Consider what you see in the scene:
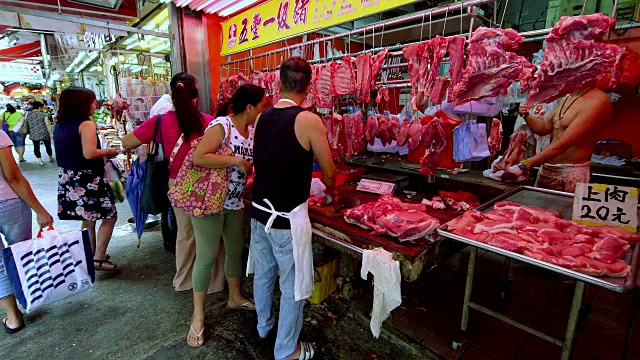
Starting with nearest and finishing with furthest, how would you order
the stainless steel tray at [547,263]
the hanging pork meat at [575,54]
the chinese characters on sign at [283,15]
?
the stainless steel tray at [547,263] < the hanging pork meat at [575,54] < the chinese characters on sign at [283,15]

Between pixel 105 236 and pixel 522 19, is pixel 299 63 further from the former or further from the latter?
pixel 522 19

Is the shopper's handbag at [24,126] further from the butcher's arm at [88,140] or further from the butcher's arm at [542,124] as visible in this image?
the butcher's arm at [542,124]

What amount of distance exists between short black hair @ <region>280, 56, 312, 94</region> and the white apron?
77 cm

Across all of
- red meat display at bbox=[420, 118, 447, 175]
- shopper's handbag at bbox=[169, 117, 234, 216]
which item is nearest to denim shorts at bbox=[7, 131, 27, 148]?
shopper's handbag at bbox=[169, 117, 234, 216]

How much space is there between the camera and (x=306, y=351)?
8.43ft

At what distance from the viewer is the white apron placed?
7.25 feet

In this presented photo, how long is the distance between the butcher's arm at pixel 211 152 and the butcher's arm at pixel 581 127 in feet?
9.83

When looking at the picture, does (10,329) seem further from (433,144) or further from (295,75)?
(433,144)

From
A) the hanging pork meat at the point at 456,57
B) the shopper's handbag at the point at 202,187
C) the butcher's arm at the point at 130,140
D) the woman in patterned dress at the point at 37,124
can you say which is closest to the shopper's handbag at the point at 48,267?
the butcher's arm at the point at 130,140

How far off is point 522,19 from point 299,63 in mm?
7859

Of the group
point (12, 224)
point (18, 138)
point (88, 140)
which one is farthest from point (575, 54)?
point (18, 138)

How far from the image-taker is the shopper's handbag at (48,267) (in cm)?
267

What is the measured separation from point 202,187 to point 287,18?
2.63 m

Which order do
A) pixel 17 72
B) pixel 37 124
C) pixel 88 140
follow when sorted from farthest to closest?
pixel 17 72, pixel 37 124, pixel 88 140
